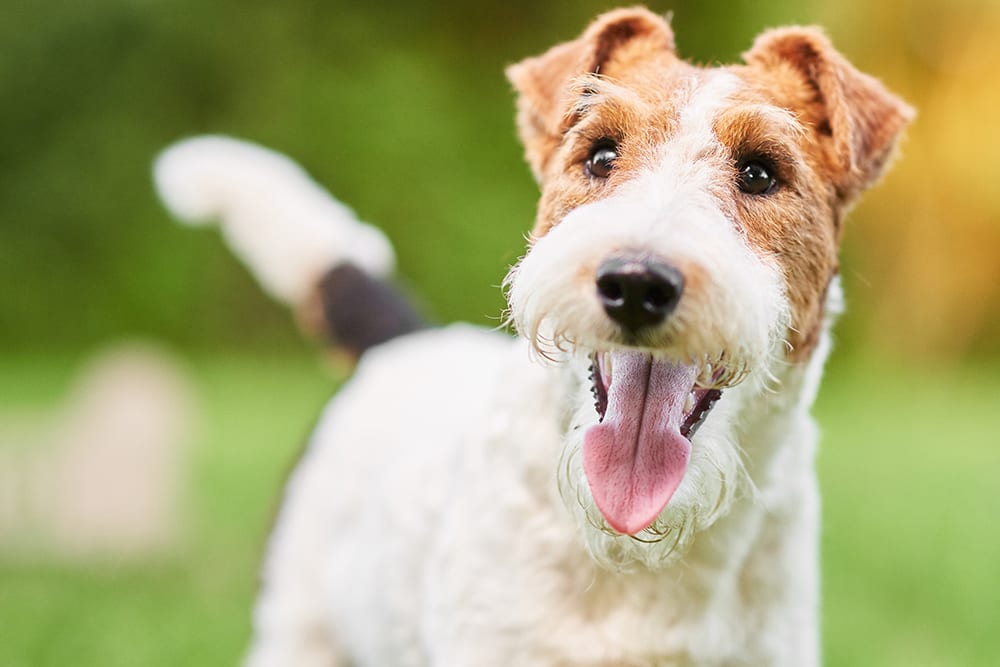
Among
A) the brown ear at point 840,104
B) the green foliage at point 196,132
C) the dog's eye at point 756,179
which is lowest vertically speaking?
the dog's eye at point 756,179

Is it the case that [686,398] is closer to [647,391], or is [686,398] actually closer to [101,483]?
[647,391]

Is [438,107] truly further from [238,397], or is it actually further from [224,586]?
[224,586]

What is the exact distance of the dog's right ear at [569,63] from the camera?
3.18 meters

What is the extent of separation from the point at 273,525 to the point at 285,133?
12028mm

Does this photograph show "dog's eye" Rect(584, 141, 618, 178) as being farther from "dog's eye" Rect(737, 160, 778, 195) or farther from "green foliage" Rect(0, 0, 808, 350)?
"green foliage" Rect(0, 0, 808, 350)

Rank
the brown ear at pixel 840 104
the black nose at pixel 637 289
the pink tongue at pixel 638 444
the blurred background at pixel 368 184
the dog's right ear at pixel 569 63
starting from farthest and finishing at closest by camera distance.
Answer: the blurred background at pixel 368 184
the dog's right ear at pixel 569 63
the brown ear at pixel 840 104
the pink tongue at pixel 638 444
the black nose at pixel 637 289

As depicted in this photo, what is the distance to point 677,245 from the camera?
2.36 meters

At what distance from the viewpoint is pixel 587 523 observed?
8.76 feet

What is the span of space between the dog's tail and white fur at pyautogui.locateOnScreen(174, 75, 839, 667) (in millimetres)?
1229

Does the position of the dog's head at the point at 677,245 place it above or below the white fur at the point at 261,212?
below

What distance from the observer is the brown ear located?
3.01 metres

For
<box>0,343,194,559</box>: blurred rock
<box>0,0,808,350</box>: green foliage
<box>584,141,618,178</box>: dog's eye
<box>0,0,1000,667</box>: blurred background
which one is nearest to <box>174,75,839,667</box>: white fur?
<box>584,141,618,178</box>: dog's eye

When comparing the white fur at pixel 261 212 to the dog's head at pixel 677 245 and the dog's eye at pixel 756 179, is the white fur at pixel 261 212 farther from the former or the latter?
the dog's eye at pixel 756 179

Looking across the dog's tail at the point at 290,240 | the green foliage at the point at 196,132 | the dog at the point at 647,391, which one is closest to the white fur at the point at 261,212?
the dog's tail at the point at 290,240
